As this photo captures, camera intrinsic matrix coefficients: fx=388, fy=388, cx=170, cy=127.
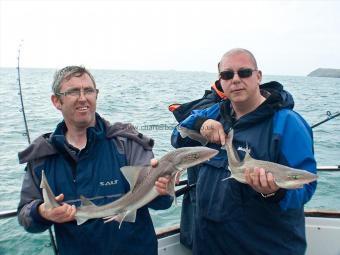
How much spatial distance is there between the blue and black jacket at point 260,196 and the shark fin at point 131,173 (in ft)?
2.51

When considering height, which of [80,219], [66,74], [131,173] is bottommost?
[80,219]

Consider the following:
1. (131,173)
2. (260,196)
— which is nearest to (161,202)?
(131,173)

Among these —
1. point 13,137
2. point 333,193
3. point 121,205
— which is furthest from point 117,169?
point 13,137

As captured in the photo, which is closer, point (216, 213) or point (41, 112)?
point (216, 213)

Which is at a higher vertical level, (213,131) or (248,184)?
(213,131)

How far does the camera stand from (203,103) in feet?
14.1

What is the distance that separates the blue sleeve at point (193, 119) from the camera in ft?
12.4

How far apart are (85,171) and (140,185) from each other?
0.51 m

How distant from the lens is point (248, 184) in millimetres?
3146

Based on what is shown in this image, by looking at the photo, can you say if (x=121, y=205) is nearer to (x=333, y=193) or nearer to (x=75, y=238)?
(x=75, y=238)

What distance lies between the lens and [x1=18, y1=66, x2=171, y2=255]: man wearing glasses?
3256 millimetres

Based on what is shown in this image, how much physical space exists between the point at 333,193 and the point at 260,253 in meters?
7.18

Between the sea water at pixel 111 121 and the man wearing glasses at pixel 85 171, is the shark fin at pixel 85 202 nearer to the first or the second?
the man wearing glasses at pixel 85 171

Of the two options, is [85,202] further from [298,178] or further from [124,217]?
[298,178]
